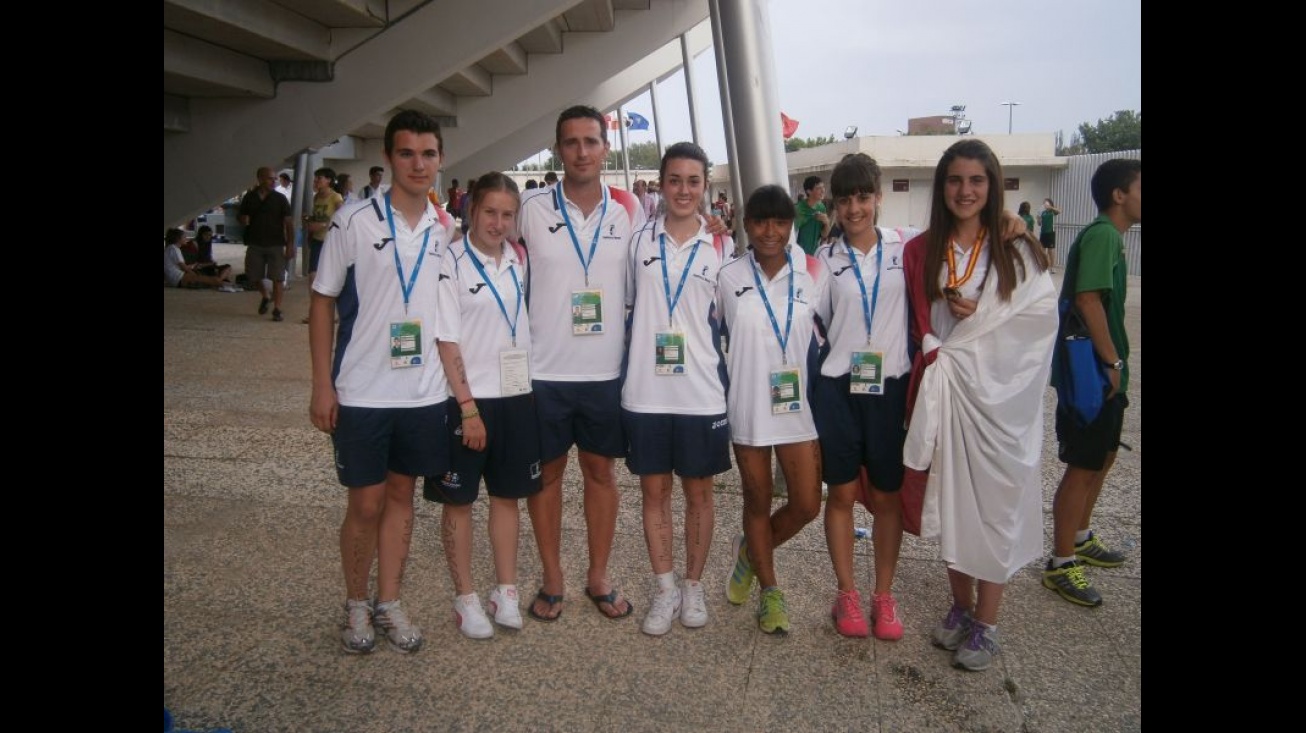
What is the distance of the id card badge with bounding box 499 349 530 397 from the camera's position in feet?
10.9

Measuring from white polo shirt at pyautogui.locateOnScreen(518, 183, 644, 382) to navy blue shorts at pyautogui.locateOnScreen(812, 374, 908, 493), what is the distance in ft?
2.86

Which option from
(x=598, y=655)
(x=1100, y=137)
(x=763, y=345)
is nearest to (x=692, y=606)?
(x=598, y=655)

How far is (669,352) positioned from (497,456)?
2.68 feet

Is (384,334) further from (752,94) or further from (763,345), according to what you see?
(752,94)

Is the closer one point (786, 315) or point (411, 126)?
point (411, 126)

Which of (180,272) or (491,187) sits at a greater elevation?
(180,272)

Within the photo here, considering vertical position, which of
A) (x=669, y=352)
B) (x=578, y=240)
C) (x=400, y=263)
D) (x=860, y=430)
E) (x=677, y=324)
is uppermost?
(x=578, y=240)

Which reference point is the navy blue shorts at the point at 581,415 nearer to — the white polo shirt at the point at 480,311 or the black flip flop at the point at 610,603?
the white polo shirt at the point at 480,311

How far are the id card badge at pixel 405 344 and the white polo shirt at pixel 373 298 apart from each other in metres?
0.02

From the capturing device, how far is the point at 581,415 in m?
3.50

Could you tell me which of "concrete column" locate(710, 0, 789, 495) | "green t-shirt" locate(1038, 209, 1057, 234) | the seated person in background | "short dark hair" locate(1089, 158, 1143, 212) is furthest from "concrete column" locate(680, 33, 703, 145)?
"short dark hair" locate(1089, 158, 1143, 212)

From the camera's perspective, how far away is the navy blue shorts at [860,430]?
10.9ft
